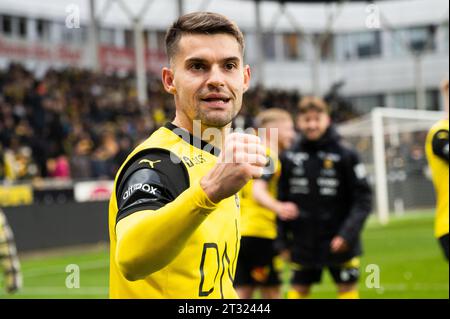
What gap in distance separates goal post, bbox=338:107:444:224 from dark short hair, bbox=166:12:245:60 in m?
22.0

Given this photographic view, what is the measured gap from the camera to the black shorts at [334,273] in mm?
7574

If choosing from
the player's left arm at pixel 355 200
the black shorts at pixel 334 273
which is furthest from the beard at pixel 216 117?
the black shorts at pixel 334 273

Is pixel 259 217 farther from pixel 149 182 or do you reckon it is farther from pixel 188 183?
pixel 149 182

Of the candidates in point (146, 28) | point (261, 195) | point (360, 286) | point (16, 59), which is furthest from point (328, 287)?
point (146, 28)

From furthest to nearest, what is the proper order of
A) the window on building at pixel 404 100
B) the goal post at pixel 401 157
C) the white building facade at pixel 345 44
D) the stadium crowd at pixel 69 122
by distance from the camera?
the window on building at pixel 404 100, the white building facade at pixel 345 44, the goal post at pixel 401 157, the stadium crowd at pixel 69 122

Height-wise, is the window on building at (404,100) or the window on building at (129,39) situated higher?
the window on building at (129,39)

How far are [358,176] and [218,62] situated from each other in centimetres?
480

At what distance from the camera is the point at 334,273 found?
7.67m

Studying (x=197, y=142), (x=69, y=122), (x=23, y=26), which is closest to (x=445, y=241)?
(x=197, y=142)

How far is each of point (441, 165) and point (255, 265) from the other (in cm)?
313

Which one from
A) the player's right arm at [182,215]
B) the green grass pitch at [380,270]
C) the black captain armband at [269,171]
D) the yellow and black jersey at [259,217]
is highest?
the player's right arm at [182,215]

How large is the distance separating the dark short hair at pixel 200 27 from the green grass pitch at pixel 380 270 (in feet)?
15.5

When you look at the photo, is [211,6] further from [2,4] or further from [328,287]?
[328,287]

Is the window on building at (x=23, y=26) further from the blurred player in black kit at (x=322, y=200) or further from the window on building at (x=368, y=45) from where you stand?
the blurred player in black kit at (x=322, y=200)
